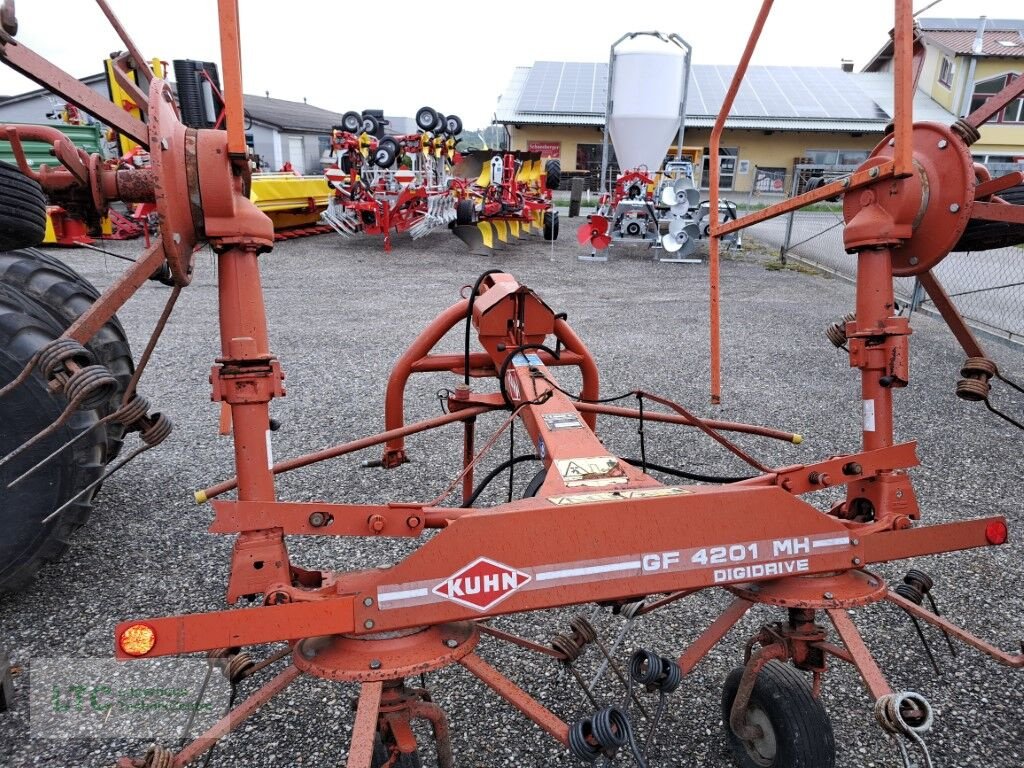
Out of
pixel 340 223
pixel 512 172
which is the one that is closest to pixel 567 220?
pixel 512 172

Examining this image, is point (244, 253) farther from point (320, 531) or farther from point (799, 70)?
point (799, 70)

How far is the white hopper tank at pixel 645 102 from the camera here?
14.6 meters

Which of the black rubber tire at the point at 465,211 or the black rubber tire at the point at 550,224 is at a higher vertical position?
the black rubber tire at the point at 465,211

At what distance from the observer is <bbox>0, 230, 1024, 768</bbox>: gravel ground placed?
2.22 meters

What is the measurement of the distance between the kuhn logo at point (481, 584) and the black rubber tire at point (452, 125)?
1352 centimetres

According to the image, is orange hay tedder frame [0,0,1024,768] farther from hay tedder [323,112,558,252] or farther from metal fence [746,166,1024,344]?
hay tedder [323,112,558,252]

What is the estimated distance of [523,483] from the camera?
408 centimetres

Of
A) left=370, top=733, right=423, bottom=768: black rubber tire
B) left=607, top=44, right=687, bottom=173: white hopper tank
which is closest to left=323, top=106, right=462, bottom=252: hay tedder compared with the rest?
left=607, top=44, right=687, bottom=173: white hopper tank

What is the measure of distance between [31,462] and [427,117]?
12.2 metres

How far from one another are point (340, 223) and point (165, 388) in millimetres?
8891

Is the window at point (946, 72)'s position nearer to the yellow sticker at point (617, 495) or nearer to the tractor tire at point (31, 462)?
the yellow sticker at point (617, 495)

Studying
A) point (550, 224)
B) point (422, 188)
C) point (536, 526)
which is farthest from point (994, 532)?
point (550, 224)

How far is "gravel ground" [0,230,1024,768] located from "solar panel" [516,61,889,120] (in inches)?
840

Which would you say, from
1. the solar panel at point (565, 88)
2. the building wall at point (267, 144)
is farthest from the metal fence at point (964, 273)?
the building wall at point (267, 144)
